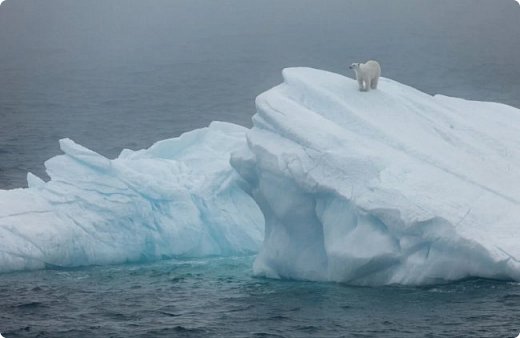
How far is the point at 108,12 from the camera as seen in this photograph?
2264 inches

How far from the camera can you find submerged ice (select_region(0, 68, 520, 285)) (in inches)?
693

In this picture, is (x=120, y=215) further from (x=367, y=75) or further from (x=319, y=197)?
(x=367, y=75)

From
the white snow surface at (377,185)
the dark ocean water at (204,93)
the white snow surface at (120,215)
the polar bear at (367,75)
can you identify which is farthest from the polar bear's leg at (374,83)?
the dark ocean water at (204,93)

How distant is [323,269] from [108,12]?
40.5 meters

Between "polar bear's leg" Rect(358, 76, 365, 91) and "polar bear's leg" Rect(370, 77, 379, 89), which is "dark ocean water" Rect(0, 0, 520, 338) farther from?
"polar bear's leg" Rect(370, 77, 379, 89)

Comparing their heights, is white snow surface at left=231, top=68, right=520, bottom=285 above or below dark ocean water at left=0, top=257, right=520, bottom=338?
above

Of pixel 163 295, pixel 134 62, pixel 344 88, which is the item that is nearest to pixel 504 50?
pixel 134 62

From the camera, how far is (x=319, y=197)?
18.8m

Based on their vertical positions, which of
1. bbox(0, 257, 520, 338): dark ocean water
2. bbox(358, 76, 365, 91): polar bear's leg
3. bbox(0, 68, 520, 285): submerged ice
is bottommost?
bbox(0, 257, 520, 338): dark ocean water

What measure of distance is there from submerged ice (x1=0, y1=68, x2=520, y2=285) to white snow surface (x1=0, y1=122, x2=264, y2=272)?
25 millimetres

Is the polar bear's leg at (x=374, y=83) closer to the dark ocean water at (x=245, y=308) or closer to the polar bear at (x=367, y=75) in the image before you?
the polar bear at (x=367, y=75)

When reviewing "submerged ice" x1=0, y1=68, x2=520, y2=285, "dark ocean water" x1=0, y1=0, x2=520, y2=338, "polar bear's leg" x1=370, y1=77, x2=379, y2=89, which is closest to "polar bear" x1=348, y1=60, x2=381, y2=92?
"polar bear's leg" x1=370, y1=77, x2=379, y2=89

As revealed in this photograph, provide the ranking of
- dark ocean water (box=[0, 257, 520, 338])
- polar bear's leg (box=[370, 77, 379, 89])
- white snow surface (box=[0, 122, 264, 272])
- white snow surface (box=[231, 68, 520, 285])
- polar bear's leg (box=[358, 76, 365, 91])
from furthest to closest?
1. white snow surface (box=[0, 122, 264, 272])
2. polar bear's leg (box=[370, 77, 379, 89])
3. polar bear's leg (box=[358, 76, 365, 91])
4. white snow surface (box=[231, 68, 520, 285])
5. dark ocean water (box=[0, 257, 520, 338])

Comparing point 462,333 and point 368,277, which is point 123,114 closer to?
point 368,277
